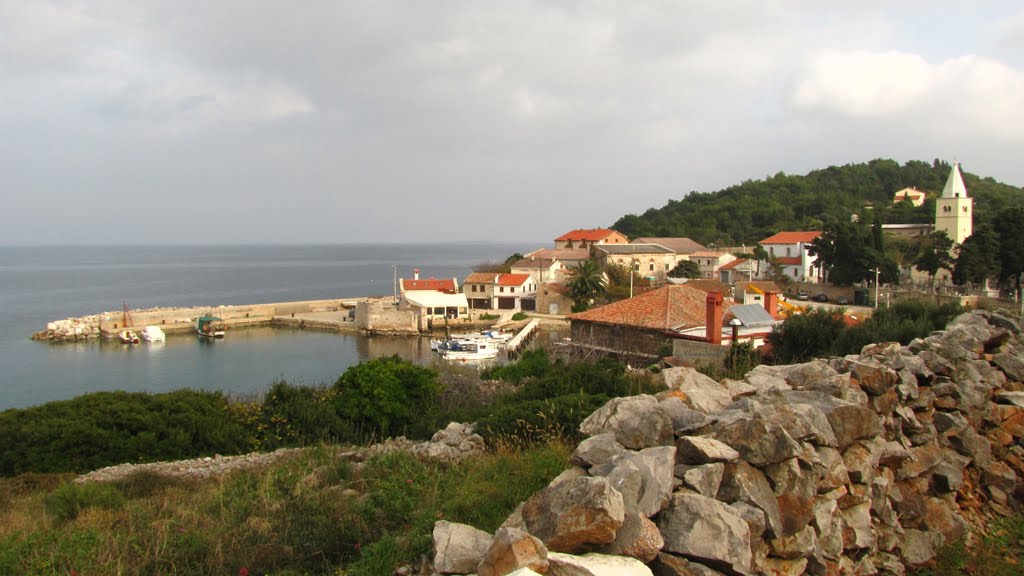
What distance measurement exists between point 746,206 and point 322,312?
183 feet

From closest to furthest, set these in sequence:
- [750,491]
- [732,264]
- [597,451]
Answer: [750,491]
[597,451]
[732,264]

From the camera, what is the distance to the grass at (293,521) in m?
3.89

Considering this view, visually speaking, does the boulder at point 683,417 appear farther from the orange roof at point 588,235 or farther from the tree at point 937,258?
the orange roof at point 588,235

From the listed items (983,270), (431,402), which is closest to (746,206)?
(983,270)

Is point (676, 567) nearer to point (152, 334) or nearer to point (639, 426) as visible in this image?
point (639, 426)

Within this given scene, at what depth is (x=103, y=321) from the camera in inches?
1736

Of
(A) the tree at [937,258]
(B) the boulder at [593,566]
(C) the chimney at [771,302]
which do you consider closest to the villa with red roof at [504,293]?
(A) the tree at [937,258]

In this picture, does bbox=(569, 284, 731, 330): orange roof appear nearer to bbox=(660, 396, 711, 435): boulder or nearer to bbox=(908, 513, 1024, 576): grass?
bbox=(908, 513, 1024, 576): grass

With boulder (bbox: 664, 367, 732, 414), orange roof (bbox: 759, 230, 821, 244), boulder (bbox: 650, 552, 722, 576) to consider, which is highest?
orange roof (bbox: 759, 230, 821, 244)

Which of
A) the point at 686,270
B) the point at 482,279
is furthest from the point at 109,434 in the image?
the point at 686,270

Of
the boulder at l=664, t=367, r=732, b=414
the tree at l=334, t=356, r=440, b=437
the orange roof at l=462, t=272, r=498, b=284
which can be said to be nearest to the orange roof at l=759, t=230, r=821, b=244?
the orange roof at l=462, t=272, r=498, b=284

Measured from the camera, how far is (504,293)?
4869 cm

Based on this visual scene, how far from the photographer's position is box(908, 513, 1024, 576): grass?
4223 millimetres

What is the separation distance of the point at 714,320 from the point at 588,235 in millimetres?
52074
